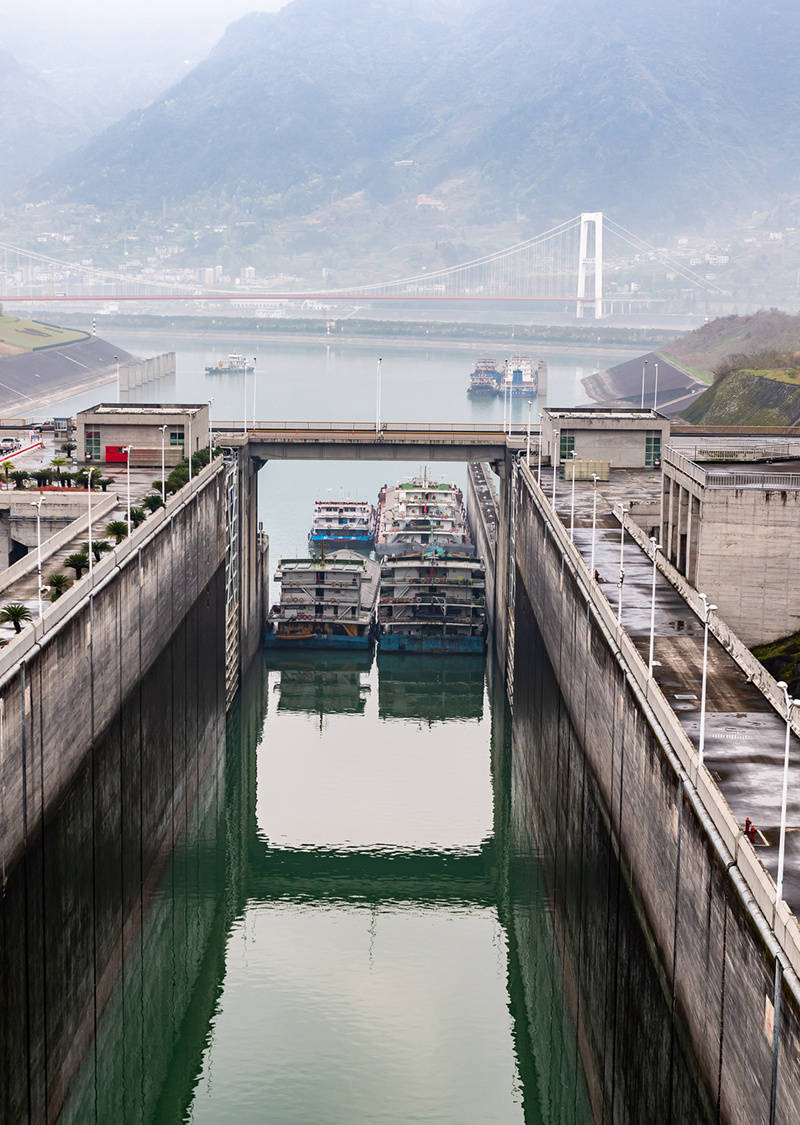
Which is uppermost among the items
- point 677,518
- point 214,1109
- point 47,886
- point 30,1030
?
point 677,518

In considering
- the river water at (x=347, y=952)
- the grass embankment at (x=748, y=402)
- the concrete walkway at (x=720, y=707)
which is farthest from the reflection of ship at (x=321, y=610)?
the grass embankment at (x=748, y=402)

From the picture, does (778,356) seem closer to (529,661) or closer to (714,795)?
(529,661)

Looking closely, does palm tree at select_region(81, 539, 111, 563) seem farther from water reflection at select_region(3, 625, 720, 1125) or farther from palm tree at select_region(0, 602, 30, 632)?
water reflection at select_region(3, 625, 720, 1125)

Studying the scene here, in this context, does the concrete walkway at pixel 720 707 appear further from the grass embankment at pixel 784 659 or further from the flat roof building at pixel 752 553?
the grass embankment at pixel 784 659

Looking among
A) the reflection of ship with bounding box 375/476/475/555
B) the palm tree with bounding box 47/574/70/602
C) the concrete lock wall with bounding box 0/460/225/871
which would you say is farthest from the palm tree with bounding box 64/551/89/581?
the reflection of ship with bounding box 375/476/475/555

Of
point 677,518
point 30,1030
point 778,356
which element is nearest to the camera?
point 30,1030

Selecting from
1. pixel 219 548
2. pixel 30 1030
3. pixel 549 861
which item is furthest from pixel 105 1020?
pixel 219 548

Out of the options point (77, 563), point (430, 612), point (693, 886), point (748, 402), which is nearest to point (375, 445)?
point (430, 612)
